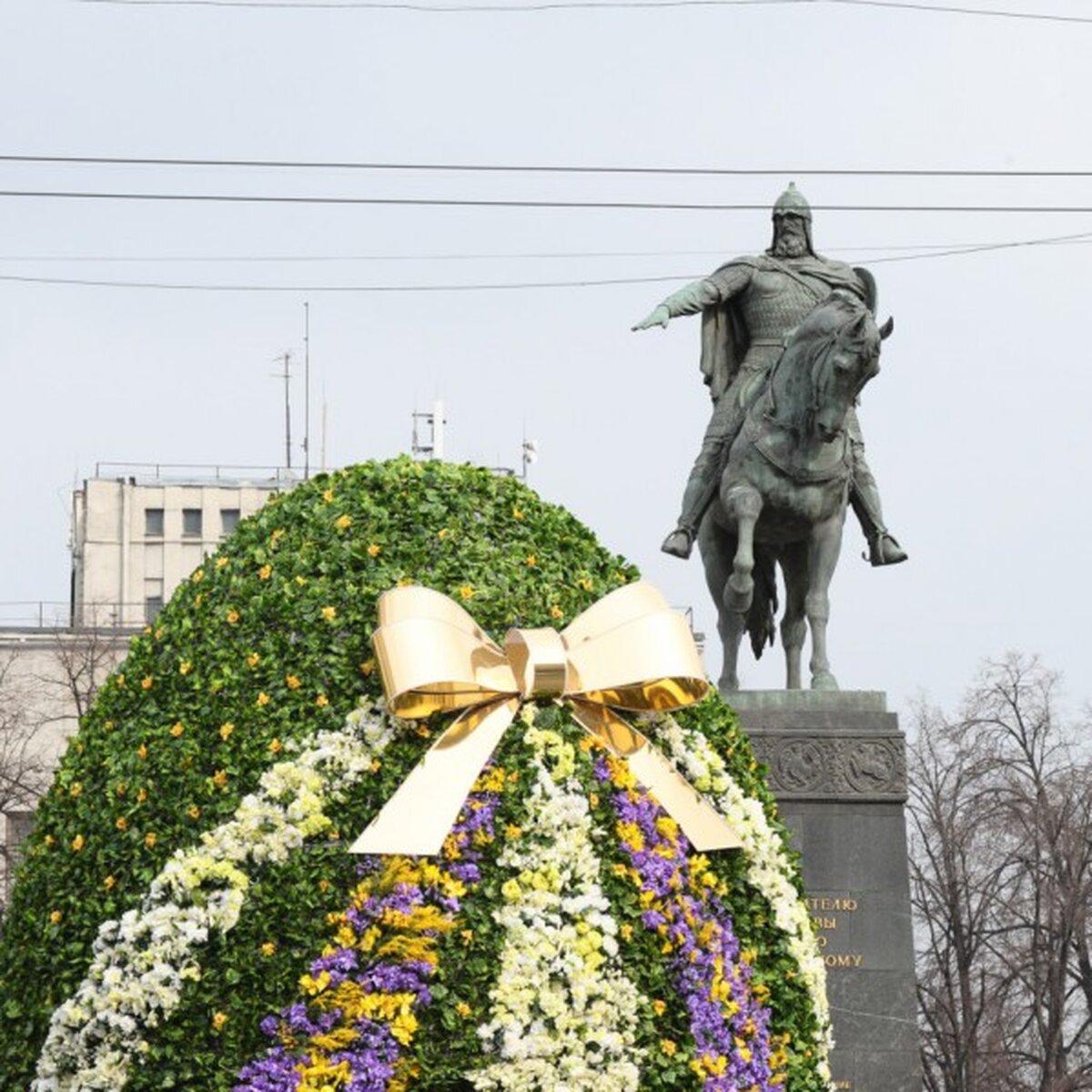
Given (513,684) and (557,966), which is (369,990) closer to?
(557,966)

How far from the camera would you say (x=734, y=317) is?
1942cm

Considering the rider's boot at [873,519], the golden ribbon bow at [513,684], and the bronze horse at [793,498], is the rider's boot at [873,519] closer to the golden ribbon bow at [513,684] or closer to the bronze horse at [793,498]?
the bronze horse at [793,498]

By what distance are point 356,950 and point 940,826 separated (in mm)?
32955

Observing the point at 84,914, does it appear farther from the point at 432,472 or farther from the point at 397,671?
the point at 432,472

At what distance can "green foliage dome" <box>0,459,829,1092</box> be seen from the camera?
6.47m

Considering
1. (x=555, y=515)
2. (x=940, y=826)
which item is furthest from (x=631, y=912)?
(x=940, y=826)

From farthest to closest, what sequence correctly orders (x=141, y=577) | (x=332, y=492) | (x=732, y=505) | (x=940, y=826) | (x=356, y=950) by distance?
(x=141, y=577) → (x=940, y=826) → (x=732, y=505) → (x=332, y=492) → (x=356, y=950)

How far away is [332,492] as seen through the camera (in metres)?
7.58

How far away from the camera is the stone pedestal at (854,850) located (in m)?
16.8

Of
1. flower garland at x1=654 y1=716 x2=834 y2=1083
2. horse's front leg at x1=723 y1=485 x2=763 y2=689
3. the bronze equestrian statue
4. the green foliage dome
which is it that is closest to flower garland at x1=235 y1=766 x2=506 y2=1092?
the green foliage dome

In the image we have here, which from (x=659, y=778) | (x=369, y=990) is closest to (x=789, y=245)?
(x=659, y=778)

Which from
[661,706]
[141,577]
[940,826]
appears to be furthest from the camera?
[141,577]

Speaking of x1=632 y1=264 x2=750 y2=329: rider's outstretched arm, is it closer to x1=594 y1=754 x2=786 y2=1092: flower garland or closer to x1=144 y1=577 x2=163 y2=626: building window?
x1=594 y1=754 x2=786 y2=1092: flower garland

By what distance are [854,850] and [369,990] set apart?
11228 millimetres
